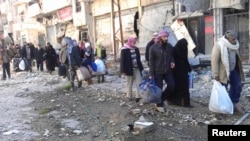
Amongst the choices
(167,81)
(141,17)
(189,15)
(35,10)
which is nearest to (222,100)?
(167,81)

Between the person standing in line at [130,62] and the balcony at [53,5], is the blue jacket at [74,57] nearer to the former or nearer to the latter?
the person standing in line at [130,62]

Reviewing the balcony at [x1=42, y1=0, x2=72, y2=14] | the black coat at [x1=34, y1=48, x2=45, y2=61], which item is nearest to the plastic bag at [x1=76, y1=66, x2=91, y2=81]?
the black coat at [x1=34, y1=48, x2=45, y2=61]

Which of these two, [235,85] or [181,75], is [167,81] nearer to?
[181,75]

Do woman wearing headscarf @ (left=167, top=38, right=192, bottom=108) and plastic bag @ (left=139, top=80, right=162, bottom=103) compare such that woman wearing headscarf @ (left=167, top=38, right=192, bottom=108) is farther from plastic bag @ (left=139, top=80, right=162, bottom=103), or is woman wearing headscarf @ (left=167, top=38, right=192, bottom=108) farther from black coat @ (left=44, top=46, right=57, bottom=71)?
black coat @ (left=44, top=46, right=57, bottom=71)

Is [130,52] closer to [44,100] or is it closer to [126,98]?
[126,98]

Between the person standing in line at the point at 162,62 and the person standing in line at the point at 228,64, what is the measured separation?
85 cm

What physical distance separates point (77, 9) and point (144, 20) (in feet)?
29.0

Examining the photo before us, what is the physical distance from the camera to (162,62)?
6891mm

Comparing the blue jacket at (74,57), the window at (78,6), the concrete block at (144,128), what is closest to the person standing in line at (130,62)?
the concrete block at (144,128)

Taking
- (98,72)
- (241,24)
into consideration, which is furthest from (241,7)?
(98,72)

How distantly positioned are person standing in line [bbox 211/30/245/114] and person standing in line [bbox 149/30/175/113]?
847mm

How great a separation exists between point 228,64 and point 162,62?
1206 mm

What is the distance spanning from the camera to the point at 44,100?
32.1 ft

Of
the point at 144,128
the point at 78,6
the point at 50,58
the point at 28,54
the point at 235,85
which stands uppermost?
the point at 78,6
